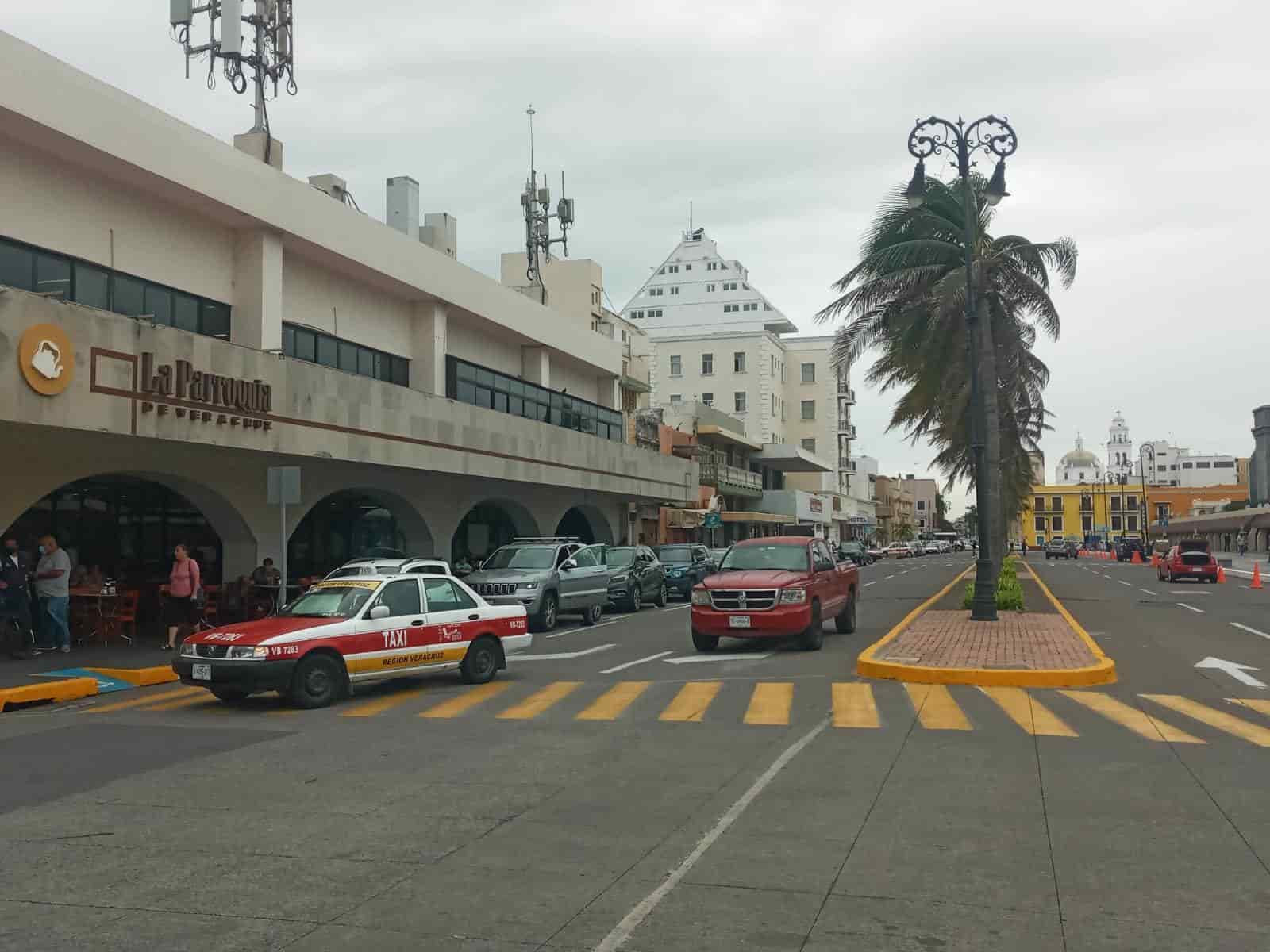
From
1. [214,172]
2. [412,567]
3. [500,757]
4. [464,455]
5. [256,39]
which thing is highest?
[256,39]

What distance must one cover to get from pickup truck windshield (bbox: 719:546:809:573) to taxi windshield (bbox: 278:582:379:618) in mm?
7270

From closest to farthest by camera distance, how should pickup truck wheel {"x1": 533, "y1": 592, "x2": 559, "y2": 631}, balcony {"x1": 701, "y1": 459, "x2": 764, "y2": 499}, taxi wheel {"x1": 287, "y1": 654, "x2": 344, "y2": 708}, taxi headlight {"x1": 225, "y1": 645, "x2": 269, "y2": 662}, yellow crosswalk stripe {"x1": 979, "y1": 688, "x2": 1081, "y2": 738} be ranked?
yellow crosswalk stripe {"x1": 979, "y1": 688, "x2": 1081, "y2": 738}, taxi headlight {"x1": 225, "y1": 645, "x2": 269, "y2": 662}, taxi wheel {"x1": 287, "y1": 654, "x2": 344, "y2": 708}, pickup truck wheel {"x1": 533, "y1": 592, "x2": 559, "y2": 631}, balcony {"x1": 701, "y1": 459, "x2": 764, "y2": 499}

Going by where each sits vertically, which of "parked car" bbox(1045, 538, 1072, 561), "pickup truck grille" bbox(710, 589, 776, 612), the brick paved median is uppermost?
"pickup truck grille" bbox(710, 589, 776, 612)

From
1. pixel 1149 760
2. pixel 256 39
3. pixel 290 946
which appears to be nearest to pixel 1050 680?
pixel 1149 760

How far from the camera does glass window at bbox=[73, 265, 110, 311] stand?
792 inches

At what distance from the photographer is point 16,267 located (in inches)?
742

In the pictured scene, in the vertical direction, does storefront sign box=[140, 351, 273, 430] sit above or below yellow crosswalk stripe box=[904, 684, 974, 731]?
above

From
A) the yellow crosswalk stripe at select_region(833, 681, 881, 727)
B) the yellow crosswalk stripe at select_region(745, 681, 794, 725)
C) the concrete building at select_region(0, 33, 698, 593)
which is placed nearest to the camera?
the yellow crosswalk stripe at select_region(833, 681, 881, 727)

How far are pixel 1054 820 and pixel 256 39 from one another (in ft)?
83.4

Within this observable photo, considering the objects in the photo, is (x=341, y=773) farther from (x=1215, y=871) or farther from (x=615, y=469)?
(x=615, y=469)

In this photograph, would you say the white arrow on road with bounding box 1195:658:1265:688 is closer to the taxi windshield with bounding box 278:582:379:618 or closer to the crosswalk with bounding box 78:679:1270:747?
the crosswalk with bounding box 78:679:1270:747

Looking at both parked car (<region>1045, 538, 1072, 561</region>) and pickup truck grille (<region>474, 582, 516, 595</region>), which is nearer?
pickup truck grille (<region>474, 582, 516, 595</region>)

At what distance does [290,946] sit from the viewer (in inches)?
211

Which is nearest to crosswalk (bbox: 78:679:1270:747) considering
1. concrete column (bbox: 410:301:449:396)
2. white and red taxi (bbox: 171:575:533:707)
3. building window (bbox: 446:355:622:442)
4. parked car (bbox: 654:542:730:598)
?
white and red taxi (bbox: 171:575:533:707)
